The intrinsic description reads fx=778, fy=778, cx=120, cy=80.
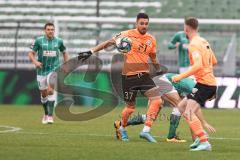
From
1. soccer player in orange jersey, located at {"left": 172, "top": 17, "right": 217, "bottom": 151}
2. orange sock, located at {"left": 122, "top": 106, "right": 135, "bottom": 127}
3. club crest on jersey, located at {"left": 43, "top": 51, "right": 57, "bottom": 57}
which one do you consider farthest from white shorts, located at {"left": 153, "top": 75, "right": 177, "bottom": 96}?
club crest on jersey, located at {"left": 43, "top": 51, "right": 57, "bottom": 57}

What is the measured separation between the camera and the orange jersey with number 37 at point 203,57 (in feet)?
39.2

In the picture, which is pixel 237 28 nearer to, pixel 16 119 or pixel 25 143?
pixel 16 119

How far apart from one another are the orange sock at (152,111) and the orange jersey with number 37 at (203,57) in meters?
1.67

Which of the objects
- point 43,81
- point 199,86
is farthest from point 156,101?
point 43,81

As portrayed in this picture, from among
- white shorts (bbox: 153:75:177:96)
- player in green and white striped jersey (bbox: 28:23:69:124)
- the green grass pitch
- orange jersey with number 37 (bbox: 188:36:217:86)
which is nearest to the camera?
the green grass pitch

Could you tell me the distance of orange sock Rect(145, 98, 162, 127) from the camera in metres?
13.6

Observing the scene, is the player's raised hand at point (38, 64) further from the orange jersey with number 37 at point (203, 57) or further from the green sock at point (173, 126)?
the orange jersey with number 37 at point (203, 57)

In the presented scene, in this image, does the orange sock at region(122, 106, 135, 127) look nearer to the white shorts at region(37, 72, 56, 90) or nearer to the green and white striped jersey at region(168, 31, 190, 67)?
the white shorts at region(37, 72, 56, 90)

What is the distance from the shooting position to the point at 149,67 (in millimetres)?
14539

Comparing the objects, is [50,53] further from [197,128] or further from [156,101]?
[197,128]

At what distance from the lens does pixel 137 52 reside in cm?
1406

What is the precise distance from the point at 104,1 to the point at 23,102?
8.88 meters

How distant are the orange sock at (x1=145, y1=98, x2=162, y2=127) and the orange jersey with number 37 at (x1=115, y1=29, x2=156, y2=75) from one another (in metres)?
0.66

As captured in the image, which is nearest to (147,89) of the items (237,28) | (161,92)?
(161,92)
